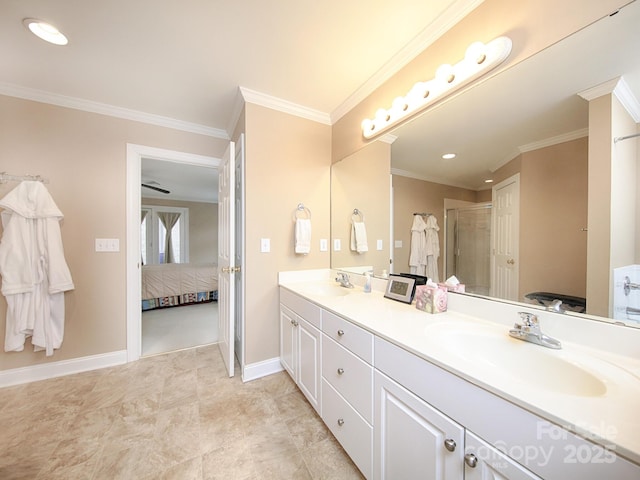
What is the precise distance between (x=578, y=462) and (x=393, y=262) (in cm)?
127

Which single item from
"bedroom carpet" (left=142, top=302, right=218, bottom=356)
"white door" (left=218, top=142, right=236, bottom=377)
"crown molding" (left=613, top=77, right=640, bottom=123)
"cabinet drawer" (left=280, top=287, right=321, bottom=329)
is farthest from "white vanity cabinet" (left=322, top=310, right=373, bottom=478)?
"bedroom carpet" (left=142, top=302, right=218, bottom=356)

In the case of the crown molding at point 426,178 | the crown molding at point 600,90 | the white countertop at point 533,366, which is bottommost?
the white countertop at point 533,366

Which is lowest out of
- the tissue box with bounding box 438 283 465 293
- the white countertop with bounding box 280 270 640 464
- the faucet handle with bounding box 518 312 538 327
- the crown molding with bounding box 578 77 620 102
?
the white countertop with bounding box 280 270 640 464

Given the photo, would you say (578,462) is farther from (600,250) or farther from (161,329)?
(161,329)

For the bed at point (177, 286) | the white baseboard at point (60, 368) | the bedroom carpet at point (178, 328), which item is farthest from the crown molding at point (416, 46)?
the bed at point (177, 286)

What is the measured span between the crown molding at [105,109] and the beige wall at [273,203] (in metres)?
0.94

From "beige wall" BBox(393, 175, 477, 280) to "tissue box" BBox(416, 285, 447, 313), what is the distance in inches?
7.5

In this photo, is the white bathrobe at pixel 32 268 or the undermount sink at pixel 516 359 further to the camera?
the white bathrobe at pixel 32 268

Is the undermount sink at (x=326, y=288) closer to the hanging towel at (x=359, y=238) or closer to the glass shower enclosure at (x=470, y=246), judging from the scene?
the hanging towel at (x=359, y=238)

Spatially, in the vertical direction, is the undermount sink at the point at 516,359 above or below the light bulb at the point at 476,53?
below

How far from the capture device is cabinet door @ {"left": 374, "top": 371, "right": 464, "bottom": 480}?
0.72 meters

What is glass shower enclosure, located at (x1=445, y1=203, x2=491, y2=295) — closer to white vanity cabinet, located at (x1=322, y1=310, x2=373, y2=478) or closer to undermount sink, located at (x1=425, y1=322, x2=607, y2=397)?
undermount sink, located at (x1=425, y1=322, x2=607, y2=397)

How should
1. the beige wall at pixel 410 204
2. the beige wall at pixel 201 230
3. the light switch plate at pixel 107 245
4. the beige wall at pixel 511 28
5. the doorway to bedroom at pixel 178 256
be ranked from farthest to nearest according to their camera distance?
the beige wall at pixel 201 230 < the doorway to bedroom at pixel 178 256 < the light switch plate at pixel 107 245 < the beige wall at pixel 410 204 < the beige wall at pixel 511 28

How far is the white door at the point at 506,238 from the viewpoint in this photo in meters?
1.10
